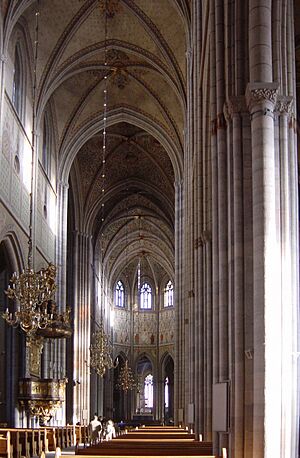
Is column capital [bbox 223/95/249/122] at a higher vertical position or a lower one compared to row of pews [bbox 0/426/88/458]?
higher

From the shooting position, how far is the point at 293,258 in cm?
1133

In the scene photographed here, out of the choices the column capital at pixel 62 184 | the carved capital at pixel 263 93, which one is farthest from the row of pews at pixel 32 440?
the column capital at pixel 62 184

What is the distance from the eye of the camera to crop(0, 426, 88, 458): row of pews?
592 inches

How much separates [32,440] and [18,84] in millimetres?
13021

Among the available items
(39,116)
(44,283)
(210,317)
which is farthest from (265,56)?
(39,116)

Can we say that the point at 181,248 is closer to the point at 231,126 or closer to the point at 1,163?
the point at 1,163

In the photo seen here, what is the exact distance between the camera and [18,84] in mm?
27422

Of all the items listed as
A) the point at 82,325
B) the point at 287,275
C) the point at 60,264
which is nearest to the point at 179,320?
the point at 60,264

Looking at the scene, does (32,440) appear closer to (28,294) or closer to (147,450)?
(28,294)

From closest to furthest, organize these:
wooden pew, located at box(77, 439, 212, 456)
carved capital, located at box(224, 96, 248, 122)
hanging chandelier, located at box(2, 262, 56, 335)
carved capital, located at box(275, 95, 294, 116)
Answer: wooden pew, located at box(77, 439, 212, 456), carved capital, located at box(275, 95, 294, 116), carved capital, located at box(224, 96, 248, 122), hanging chandelier, located at box(2, 262, 56, 335)

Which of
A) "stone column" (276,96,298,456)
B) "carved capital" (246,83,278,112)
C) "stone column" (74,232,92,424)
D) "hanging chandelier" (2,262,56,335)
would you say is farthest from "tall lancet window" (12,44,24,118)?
"stone column" (276,96,298,456)

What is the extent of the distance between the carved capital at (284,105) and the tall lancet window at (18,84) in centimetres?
1660

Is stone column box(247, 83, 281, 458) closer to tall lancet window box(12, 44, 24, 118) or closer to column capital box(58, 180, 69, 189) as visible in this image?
tall lancet window box(12, 44, 24, 118)

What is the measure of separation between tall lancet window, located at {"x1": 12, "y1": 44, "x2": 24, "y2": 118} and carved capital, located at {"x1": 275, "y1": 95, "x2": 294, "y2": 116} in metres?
16.6
